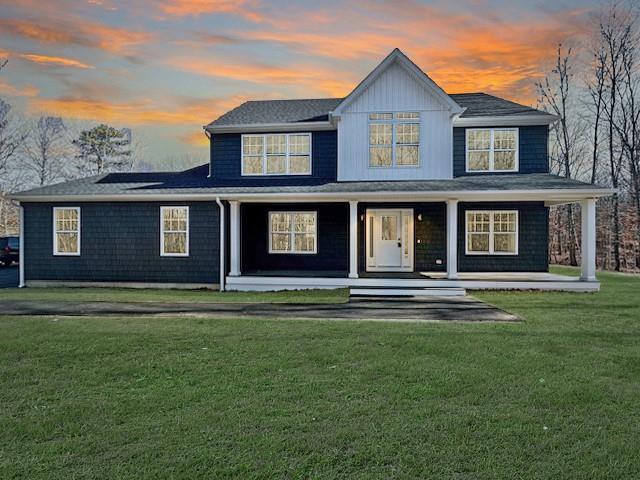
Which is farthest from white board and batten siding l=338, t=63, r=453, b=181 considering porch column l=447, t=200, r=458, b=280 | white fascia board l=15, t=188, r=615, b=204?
porch column l=447, t=200, r=458, b=280

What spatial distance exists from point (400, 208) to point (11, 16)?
1648cm

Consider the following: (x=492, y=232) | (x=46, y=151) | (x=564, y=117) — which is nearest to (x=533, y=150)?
(x=492, y=232)

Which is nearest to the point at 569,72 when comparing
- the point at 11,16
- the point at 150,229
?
the point at 150,229

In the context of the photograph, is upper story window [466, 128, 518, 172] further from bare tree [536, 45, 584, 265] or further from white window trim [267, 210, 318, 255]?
bare tree [536, 45, 584, 265]

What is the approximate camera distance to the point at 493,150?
16484 millimetres

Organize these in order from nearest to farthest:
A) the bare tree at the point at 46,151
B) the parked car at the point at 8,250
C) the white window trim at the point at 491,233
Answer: the white window trim at the point at 491,233, the parked car at the point at 8,250, the bare tree at the point at 46,151

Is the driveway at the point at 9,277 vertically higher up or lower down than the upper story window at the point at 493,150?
lower down

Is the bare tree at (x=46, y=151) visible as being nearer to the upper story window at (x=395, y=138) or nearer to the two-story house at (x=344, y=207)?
the two-story house at (x=344, y=207)

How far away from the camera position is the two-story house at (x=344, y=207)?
14.6 meters

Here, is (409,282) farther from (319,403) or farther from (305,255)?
(319,403)

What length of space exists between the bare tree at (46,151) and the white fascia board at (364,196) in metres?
28.4

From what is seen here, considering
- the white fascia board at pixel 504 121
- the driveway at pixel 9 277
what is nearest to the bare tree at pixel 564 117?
the white fascia board at pixel 504 121

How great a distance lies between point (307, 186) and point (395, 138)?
11.5ft

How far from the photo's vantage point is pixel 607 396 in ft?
15.5
